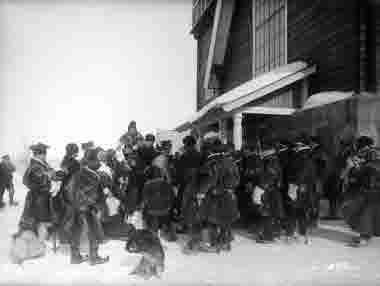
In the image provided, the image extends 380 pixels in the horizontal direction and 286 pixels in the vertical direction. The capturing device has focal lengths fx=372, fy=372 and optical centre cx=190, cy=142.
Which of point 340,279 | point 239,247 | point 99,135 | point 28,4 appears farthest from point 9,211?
point 340,279

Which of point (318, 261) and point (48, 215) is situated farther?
point (48, 215)

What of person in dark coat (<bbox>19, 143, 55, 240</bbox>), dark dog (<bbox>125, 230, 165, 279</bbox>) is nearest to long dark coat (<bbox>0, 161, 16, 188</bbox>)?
person in dark coat (<bbox>19, 143, 55, 240</bbox>)

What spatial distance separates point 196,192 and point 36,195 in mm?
2466

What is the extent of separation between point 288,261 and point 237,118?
536 centimetres

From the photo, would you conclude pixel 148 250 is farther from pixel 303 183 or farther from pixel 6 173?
pixel 6 173

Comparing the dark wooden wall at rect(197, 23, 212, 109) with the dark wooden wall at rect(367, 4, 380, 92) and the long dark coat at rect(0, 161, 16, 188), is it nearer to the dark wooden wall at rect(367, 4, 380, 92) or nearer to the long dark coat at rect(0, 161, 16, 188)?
the long dark coat at rect(0, 161, 16, 188)

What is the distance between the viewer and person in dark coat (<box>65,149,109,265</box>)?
523 centimetres

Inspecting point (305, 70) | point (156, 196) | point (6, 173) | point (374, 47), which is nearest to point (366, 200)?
point (156, 196)

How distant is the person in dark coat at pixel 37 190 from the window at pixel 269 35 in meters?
8.95

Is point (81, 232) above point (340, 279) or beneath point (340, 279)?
above

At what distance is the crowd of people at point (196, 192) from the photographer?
5453mm

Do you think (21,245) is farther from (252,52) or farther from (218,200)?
(252,52)

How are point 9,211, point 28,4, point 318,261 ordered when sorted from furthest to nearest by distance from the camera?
point 9,211, point 28,4, point 318,261

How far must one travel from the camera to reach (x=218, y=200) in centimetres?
573
